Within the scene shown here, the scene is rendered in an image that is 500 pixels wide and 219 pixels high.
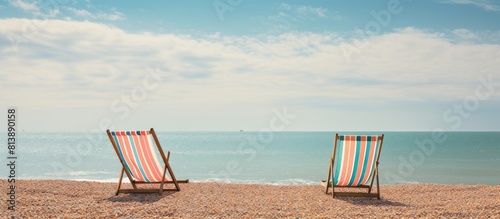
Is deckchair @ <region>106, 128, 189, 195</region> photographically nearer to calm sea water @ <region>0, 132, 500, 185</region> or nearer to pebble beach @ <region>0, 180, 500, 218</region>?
pebble beach @ <region>0, 180, 500, 218</region>

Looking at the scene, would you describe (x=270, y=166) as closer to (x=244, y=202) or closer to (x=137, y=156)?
(x=137, y=156)

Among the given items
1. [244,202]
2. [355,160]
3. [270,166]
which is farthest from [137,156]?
[270,166]

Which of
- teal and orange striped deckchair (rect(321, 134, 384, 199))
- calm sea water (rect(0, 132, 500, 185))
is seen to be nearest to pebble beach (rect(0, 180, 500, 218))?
teal and orange striped deckchair (rect(321, 134, 384, 199))

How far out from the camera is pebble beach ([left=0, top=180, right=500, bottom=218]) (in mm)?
5320

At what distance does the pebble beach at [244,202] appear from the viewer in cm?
532

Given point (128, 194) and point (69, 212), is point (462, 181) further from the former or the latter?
point (69, 212)

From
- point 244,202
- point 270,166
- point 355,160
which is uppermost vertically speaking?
point 270,166

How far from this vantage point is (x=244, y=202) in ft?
20.9

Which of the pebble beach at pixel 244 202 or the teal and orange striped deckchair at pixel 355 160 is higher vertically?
the teal and orange striped deckchair at pixel 355 160

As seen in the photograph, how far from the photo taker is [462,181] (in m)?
17.4

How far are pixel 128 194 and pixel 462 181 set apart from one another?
47.0 ft

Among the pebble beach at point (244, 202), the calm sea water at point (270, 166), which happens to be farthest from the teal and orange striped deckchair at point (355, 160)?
the calm sea water at point (270, 166)

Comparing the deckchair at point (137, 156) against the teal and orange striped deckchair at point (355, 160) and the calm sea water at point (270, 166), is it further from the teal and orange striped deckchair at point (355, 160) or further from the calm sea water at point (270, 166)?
A: the calm sea water at point (270, 166)

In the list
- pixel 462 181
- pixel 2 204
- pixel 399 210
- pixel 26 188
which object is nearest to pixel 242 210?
pixel 399 210
